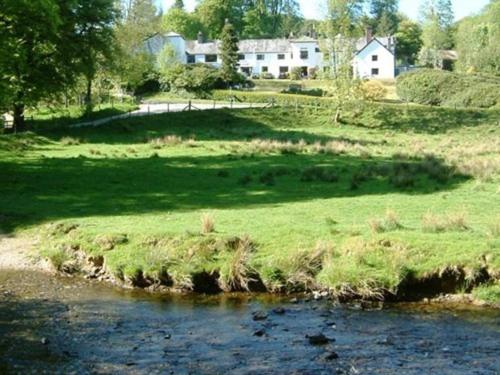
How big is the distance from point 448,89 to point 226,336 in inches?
3276

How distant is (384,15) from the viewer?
16875 cm

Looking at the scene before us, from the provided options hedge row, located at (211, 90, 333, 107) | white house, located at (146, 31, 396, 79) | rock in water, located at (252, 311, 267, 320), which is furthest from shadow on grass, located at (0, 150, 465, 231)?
white house, located at (146, 31, 396, 79)

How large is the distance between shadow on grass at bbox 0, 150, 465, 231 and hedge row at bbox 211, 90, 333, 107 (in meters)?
39.8

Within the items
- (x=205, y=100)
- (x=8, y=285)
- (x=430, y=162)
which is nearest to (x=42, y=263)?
(x=8, y=285)

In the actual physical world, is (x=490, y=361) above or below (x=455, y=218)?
below

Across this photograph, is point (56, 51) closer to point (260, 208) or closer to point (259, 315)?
point (260, 208)

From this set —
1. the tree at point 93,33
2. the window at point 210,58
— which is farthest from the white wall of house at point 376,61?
the tree at point 93,33

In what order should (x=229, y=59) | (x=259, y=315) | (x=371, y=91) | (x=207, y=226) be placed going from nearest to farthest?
1. (x=259, y=315)
2. (x=207, y=226)
3. (x=371, y=91)
4. (x=229, y=59)

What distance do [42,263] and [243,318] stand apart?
788cm

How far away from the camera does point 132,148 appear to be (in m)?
46.2

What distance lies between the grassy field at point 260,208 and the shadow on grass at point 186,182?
0.08 meters

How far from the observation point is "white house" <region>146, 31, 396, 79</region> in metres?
129

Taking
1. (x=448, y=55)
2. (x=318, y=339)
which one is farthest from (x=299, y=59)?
(x=318, y=339)

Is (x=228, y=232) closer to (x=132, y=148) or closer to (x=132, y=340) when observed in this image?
(x=132, y=340)
